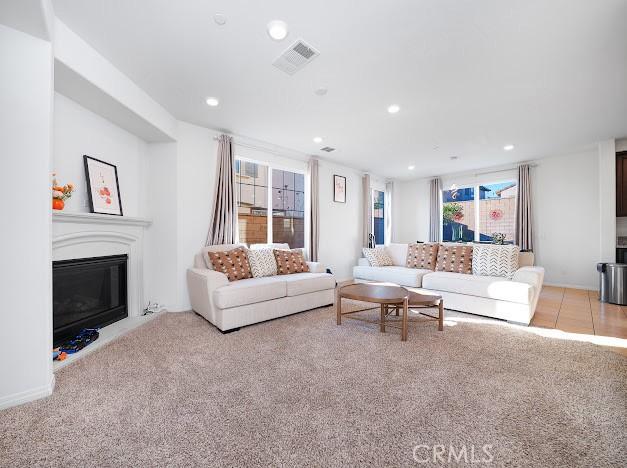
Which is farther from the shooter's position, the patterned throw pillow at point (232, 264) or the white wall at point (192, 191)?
the white wall at point (192, 191)

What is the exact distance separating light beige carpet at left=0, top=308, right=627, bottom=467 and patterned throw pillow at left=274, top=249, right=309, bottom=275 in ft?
4.28

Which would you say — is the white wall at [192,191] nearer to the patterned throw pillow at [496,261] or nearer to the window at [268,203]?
the window at [268,203]

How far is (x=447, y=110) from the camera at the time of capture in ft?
10.5

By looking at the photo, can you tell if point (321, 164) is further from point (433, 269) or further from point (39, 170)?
point (39, 170)

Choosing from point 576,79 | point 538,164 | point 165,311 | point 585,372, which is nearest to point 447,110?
point 576,79

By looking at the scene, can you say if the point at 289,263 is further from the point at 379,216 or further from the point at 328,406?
the point at 379,216

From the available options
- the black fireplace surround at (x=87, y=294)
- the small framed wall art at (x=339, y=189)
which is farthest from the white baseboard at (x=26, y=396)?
the small framed wall art at (x=339, y=189)

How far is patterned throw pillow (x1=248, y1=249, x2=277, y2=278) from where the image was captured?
3422 mm

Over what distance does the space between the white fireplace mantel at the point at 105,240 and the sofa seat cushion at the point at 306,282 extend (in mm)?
1785

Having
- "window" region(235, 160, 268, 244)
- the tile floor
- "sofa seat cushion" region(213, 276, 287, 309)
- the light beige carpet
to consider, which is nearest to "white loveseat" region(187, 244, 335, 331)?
"sofa seat cushion" region(213, 276, 287, 309)

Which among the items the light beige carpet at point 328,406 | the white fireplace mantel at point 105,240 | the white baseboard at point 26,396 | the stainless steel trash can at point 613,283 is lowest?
the light beige carpet at point 328,406

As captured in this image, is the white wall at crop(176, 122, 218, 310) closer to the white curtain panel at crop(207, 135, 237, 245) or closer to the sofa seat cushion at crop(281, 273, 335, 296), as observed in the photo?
the white curtain panel at crop(207, 135, 237, 245)

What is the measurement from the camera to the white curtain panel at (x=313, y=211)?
4.92m

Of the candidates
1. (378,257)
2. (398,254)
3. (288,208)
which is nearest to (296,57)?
(288,208)
